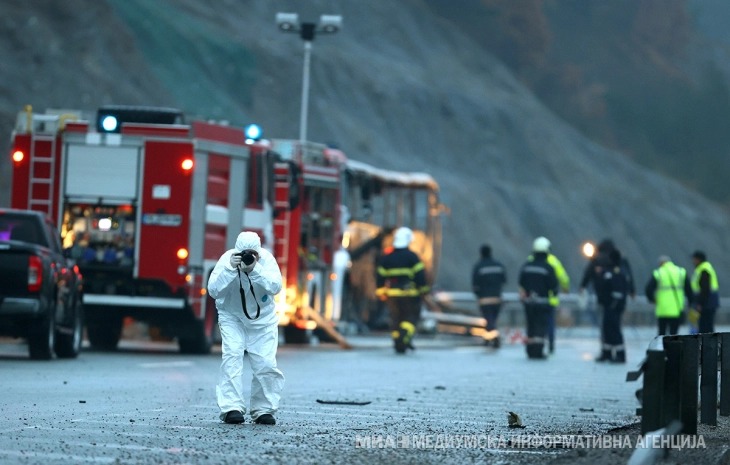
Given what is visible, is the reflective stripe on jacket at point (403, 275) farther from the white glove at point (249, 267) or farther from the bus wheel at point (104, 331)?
the white glove at point (249, 267)

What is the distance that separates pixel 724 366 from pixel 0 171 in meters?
32.7

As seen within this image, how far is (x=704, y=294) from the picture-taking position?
870 inches

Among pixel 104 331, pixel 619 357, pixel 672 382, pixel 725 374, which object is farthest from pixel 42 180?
pixel 672 382

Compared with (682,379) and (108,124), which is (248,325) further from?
(108,124)

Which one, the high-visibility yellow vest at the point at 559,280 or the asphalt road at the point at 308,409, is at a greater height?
the high-visibility yellow vest at the point at 559,280

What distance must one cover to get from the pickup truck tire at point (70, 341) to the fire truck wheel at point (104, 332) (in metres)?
2.91

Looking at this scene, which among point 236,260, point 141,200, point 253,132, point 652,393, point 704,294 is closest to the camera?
point 652,393

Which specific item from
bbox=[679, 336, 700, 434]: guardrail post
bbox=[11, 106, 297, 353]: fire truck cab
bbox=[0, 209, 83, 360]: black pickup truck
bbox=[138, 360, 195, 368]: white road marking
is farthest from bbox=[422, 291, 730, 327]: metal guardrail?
bbox=[679, 336, 700, 434]: guardrail post

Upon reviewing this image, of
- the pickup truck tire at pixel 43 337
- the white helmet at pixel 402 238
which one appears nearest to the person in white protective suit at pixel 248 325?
the pickup truck tire at pixel 43 337

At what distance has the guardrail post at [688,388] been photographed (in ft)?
28.0

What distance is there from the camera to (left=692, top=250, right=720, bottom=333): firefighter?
22.1 meters

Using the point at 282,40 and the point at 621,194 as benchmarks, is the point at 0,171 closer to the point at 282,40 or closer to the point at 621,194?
the point at 282,40

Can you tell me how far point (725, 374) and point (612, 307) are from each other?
10.6 metres

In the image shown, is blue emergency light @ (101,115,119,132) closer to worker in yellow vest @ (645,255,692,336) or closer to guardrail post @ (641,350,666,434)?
worker in yellow vest @ (645,255,692,336)
